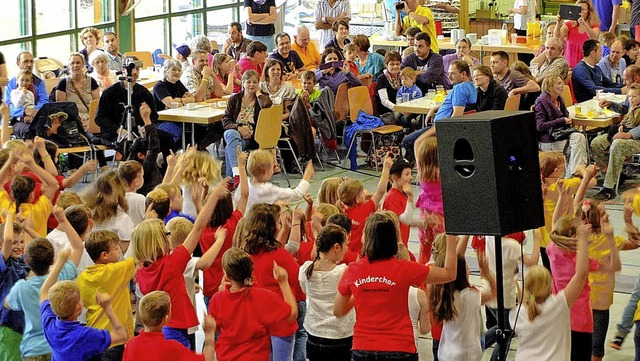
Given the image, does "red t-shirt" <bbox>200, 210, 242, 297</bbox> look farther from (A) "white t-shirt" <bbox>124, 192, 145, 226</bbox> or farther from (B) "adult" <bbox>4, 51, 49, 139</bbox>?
(B) "adult" <bbox>4, 51, 49, 139</bbox>

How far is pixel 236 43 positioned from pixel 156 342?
10.3 m

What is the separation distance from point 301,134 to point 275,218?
6065 millimetres

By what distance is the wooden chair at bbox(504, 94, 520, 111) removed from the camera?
11414mm

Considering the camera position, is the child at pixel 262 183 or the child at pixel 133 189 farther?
the child at pixel 262 183

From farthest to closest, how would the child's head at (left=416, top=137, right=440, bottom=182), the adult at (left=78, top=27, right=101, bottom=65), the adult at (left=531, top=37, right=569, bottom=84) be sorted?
the adult at (left=78, top=27, right=101, bottom=65)
the adult at (left=531, top=37, right=569, bottom=84)
the child's head at (left=416, top=137, right=440, bottom=182)

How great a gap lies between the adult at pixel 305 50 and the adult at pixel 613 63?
3.74m

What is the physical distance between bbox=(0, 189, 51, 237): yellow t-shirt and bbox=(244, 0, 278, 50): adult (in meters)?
8.80

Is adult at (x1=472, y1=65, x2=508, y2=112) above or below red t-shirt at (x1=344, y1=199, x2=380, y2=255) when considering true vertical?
above

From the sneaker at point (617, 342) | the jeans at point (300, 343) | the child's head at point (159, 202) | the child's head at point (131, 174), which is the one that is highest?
the child's head at point (131, 174)

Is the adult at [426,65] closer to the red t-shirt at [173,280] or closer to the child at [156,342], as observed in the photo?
the red t-shirt at [173,280]

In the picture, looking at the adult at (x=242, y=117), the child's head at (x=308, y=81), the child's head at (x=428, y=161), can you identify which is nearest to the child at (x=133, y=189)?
the child's head at (x=428, y=161)

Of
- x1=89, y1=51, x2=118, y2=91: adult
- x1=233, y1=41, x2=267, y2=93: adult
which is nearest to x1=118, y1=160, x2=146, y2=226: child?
x1=89, y1=51, x2=118, y2=91: adult

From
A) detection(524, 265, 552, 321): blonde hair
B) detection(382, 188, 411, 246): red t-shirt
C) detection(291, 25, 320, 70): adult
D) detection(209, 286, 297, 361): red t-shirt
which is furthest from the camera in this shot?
detection(291, 25, 320, 70): adult

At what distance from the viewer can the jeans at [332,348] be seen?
5.79 m
